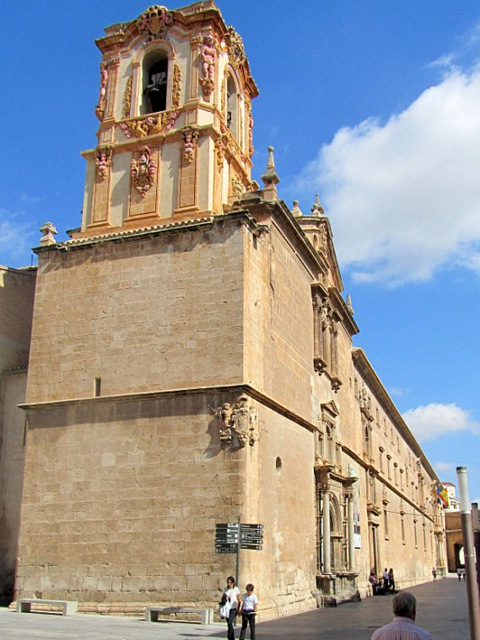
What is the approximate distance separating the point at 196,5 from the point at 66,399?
12.2 m

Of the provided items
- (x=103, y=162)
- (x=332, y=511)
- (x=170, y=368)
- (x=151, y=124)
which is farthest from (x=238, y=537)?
(x=151, y=124)

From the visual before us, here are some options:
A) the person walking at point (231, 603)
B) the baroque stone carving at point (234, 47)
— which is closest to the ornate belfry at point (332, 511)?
the person walking at point (231, 603)

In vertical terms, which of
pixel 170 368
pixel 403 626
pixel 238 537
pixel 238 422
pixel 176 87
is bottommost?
pixel 403 626

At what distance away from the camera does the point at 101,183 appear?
21391 mm

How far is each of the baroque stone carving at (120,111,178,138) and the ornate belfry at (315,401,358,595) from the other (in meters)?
10.3

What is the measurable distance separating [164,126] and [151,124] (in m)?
0.42

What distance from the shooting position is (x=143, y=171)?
68.2 feet

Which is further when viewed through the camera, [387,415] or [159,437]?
[387,415]

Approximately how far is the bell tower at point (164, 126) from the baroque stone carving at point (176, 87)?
3 centimetres

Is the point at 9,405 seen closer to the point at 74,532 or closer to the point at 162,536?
the point at 74,532

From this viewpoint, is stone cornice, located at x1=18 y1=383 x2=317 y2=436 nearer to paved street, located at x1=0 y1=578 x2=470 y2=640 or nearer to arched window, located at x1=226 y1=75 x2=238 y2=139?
paved street, located at x1=0 y1=578 x2=470 y2=640

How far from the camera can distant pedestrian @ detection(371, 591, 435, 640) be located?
458cm

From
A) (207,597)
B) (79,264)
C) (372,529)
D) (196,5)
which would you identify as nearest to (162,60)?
(196,5)

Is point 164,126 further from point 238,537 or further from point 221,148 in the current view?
point 238,537
